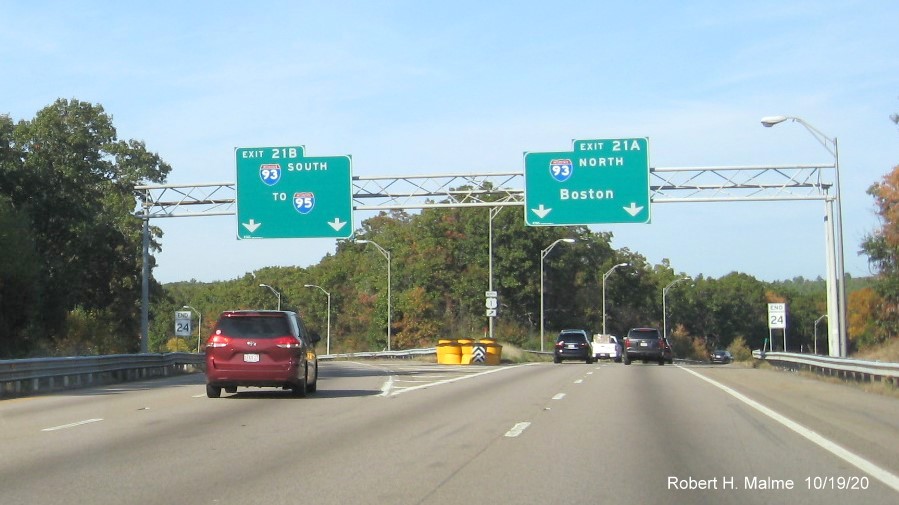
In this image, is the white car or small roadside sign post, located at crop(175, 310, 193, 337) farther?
the white car

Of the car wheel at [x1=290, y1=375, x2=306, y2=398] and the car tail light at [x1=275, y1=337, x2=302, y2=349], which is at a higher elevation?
the car tail light at [x1=275, y1=337, x2=302, y2=349]

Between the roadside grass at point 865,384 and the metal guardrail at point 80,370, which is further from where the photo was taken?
the metal guardrail at point 80,370

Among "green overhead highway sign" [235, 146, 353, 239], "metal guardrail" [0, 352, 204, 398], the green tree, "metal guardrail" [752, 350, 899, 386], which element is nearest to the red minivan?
"metal guardrail" [0, 352, 204, 398]

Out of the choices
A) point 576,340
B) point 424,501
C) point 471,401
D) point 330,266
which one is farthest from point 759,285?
point 424,501

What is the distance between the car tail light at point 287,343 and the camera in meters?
20.5

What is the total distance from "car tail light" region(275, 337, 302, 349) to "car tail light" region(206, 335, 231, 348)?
0.97m

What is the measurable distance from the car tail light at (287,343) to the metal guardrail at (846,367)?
512 inches

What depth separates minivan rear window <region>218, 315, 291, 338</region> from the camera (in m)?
20.8

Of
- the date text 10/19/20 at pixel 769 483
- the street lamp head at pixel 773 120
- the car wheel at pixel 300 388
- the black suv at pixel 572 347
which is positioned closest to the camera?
the date text 10/19/20 at pixel 769 483

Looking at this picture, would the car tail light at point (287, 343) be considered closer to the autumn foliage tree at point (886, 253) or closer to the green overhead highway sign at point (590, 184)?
the green overhead highway sign at point (590, 184)

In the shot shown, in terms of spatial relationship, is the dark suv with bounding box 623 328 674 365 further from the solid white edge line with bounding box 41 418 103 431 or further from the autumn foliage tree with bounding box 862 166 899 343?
the solid white edge line with bounding box 41 418 103 431

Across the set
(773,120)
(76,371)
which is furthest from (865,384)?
(76,371)

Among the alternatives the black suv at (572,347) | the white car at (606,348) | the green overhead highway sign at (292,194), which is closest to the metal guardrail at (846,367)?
the black suv at (572,347)

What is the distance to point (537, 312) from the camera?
94.2 m
